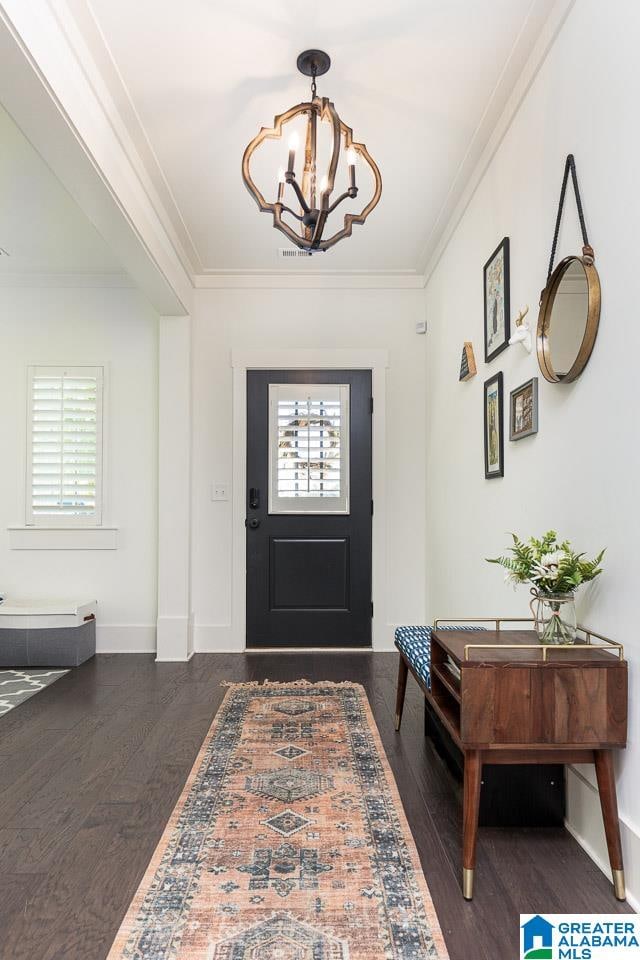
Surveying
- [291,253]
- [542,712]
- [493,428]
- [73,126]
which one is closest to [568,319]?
[493,428]

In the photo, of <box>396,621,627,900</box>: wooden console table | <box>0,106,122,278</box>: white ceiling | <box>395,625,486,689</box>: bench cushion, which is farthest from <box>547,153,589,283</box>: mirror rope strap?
<box>0,106,122,278</box>: white ceiling

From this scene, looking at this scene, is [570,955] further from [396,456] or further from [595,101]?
[396,456]

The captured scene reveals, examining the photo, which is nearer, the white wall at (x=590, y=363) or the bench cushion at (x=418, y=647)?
the white wall at (x=590, y=363)

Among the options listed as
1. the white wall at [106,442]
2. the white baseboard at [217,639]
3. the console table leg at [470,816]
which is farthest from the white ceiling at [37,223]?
the console table leg at [470,816]

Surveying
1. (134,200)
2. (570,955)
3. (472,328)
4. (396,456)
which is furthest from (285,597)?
(570,955)

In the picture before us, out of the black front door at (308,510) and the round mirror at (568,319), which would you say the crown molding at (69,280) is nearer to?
the black front door at (308,510)

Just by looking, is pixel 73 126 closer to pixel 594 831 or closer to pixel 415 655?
pixel 415 655

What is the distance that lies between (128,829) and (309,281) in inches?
153

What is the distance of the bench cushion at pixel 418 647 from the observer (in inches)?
99.8

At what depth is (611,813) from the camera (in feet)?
5.87

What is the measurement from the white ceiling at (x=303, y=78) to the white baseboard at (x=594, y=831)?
2663 mm

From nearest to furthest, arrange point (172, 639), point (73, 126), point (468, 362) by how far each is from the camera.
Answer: point (73, 126)
point (468, 362)
point (172, 639)

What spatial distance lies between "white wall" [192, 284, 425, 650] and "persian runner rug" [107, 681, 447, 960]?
204 cm

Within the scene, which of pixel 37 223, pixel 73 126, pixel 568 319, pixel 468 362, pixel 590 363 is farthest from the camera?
pixel 37 223
